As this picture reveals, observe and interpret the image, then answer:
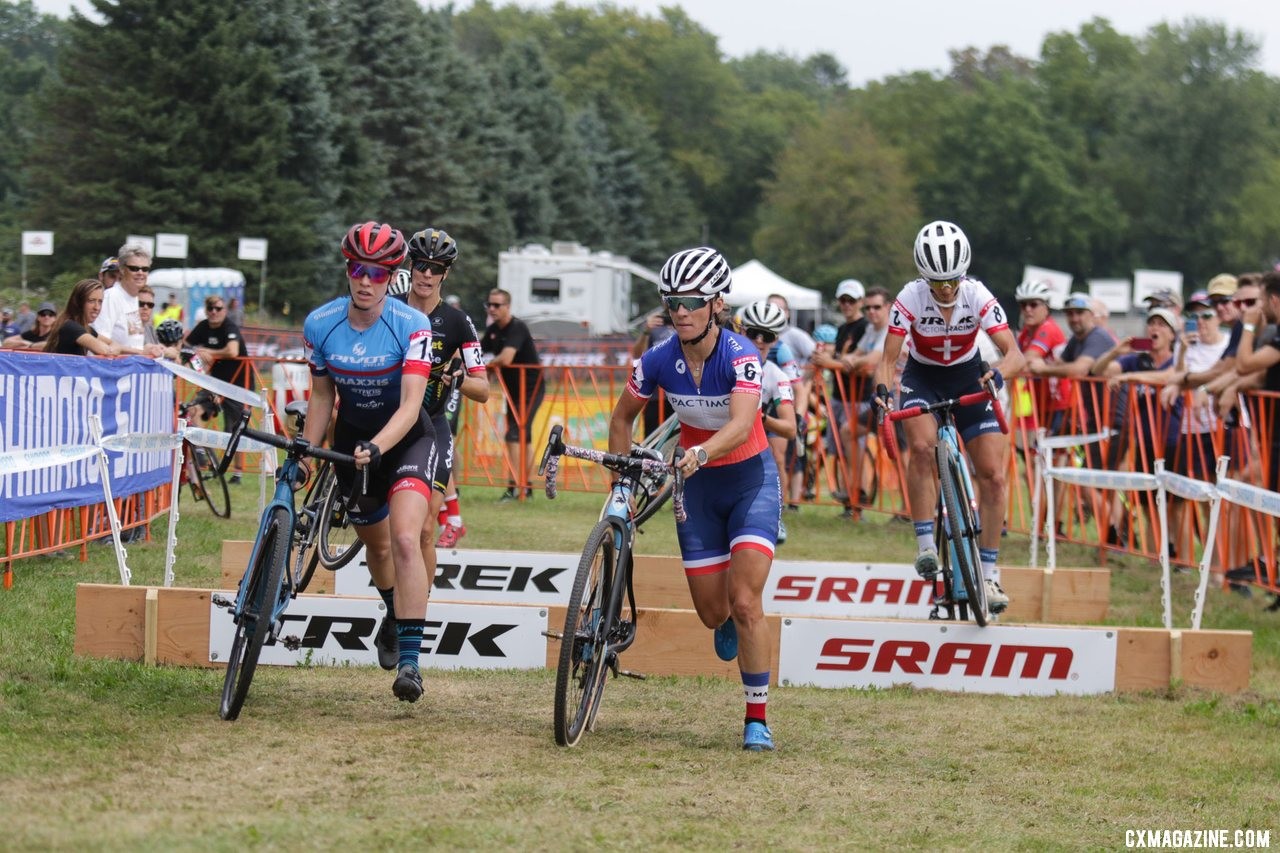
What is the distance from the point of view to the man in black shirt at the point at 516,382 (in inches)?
774

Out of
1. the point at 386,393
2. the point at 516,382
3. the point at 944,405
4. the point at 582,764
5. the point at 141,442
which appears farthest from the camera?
the point at 516,382

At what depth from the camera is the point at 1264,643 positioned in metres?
11.6

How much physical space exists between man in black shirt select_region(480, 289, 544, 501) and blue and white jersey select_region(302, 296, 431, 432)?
36.6 feet

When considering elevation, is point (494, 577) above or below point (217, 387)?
below

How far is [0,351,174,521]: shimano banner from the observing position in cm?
1118

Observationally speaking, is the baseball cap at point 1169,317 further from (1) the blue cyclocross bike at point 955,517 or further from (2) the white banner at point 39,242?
(2) the white banner at point 39,242

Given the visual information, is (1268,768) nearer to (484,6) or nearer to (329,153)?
(329,153)

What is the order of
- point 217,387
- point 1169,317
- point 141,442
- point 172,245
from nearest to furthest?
point 141,442
point 217,387
point 1169,317
point 172,245

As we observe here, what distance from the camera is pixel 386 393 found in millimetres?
8234

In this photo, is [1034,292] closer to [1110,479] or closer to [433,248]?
[1110,479]

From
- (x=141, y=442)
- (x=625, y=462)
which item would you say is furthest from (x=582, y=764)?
(x=141, y=442)

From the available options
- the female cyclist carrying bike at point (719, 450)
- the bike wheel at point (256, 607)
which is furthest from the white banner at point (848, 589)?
Answer: the bike wheel at point (256, 607)

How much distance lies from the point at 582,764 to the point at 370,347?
2.21 metres

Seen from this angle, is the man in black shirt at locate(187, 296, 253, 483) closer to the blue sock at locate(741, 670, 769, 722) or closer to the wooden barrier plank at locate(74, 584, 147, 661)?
the wooden barrier plank at locate(74, 584, 147, 661)
